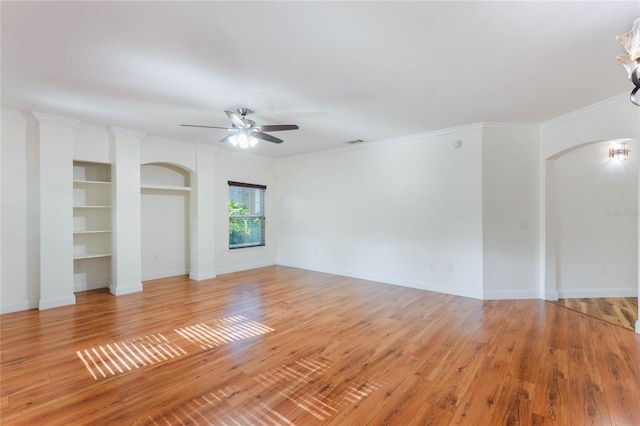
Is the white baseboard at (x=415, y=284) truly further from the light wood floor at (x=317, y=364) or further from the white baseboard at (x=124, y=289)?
the white baseboard at (x=124, y=289)

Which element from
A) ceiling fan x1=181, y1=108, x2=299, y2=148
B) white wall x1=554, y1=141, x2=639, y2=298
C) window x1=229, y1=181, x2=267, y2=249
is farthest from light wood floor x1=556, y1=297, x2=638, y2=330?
window x1=229, y1=181, x2=267, y2=249

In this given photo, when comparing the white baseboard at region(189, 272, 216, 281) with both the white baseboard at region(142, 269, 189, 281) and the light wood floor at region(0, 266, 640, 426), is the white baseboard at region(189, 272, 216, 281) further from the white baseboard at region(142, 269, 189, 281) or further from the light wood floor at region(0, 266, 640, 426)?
the light wood floor at region(0, 266, 640, 426)

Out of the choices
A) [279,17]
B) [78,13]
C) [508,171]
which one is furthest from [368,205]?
[78,13]

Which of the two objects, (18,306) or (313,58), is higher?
(313,58)

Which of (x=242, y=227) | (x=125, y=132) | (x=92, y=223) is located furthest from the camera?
(x=242, y=227)

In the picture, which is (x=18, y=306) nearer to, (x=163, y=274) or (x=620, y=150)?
(x=163, y=274)

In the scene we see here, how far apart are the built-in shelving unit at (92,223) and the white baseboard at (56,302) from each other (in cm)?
69

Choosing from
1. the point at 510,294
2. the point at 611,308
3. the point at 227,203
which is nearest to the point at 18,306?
the point at 227,203

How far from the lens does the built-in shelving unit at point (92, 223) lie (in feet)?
16.4

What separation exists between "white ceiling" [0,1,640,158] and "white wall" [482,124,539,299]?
0.51 metres

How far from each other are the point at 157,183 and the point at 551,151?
23.2ft

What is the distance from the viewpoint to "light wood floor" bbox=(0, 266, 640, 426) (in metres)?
2.06

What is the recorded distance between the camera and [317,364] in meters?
2.71

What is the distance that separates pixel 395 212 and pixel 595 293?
344 cm
